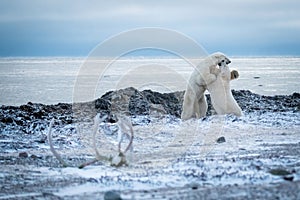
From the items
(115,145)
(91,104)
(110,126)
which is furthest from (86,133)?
(91,104)

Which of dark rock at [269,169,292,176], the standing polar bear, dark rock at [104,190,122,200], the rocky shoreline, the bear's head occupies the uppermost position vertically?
the bear's head

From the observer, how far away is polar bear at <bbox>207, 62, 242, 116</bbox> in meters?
18.0

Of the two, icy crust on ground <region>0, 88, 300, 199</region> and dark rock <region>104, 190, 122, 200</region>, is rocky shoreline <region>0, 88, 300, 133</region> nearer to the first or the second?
icy crust on ground <region>0, 88, 300, 199</region>

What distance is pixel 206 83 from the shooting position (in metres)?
17.9

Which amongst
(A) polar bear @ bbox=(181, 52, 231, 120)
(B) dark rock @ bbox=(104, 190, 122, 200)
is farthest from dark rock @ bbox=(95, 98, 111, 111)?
(B) dark rock @ bbox=(104, 190, 122, 200)

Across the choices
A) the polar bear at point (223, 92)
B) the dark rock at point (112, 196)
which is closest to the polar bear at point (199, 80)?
the polar bear at point (223, 92)

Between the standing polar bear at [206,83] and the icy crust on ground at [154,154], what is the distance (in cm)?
92

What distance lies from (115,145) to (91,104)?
9812mm

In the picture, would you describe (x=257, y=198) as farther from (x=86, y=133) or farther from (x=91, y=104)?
(x=91, y=104)

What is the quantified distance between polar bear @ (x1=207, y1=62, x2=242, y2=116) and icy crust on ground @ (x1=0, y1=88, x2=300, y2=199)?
72 cm

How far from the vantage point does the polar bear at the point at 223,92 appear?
1798cm

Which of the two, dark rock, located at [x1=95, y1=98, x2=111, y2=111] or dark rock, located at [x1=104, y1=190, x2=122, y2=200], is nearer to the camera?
dark rock, located at [x1=104, y1=190, x2=122, y2=200]

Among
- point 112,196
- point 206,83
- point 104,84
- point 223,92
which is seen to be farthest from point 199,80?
point 104,84

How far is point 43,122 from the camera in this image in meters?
18.3
